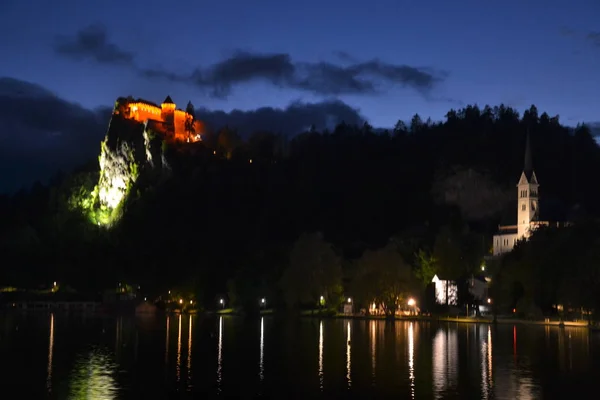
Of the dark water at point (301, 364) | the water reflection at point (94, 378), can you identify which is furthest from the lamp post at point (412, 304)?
the water reflection at point (94, 378)

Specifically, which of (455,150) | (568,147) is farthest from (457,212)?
(568,147)

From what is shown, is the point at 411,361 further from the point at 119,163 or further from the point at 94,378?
the point at 119,163

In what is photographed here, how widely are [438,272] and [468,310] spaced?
22.8 feet

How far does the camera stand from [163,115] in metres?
174

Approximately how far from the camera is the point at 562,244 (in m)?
79.4

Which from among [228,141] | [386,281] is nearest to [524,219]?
[386,281]

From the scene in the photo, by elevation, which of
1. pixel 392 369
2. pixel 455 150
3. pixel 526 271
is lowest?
pixel 392 369

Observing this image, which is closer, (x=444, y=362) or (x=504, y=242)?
(x=444, y=362)

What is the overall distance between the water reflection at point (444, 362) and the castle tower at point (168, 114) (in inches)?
4600

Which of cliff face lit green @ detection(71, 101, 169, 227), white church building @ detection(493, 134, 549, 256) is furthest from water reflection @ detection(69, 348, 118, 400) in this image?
cliff face lit green @ detection(71, 101, 169, 227)

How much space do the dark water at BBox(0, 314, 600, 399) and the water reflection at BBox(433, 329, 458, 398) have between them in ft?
0.19

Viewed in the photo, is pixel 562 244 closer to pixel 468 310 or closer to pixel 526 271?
pixel 526 271

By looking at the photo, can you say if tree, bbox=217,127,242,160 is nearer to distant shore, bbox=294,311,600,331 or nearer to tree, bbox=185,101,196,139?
tree, bbox=185,101,196,139

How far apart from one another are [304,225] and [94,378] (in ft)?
423
